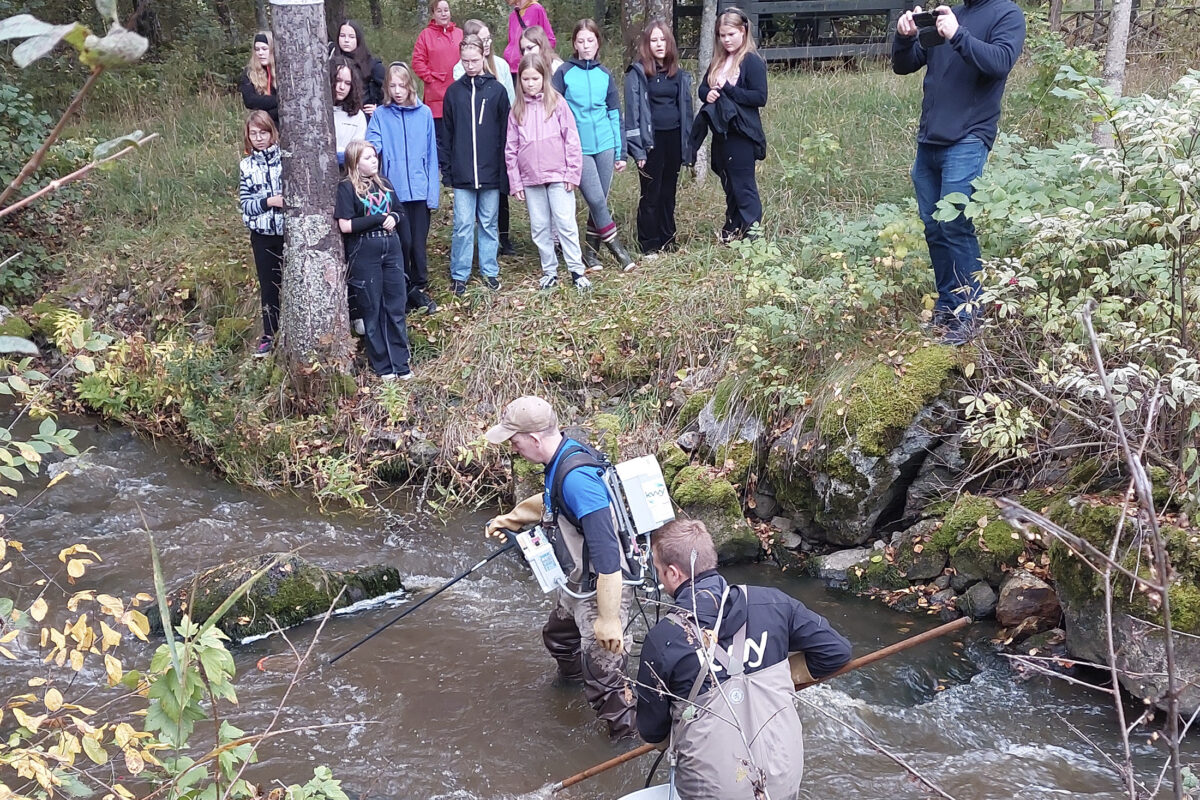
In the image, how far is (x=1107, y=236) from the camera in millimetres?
5488

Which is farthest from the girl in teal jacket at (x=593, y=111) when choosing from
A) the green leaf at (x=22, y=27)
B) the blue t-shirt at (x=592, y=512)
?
the green leaf at (x=22, y=27)

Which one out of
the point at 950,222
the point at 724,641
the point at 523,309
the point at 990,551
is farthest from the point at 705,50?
the point at 724,641

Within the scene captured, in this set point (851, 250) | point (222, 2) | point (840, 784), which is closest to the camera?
point (840, 784)

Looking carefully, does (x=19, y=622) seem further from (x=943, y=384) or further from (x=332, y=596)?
(x=943, y=384)

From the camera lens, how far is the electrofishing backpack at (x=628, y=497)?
4.33 metres

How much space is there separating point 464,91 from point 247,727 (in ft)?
17.3

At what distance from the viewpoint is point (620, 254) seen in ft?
28.0

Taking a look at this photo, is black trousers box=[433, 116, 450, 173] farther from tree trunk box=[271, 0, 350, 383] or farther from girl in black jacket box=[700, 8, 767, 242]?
girl in black jacket box=[700, 8, 767, 242]

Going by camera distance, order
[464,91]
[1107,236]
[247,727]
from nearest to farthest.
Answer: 1. [247,727]
2. [1107,236]
3. [464,91]

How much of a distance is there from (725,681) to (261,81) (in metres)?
6.74

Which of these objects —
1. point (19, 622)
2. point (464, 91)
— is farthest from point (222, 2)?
point (19, 622)

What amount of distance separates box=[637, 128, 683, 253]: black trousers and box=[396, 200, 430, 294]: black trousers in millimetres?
1903

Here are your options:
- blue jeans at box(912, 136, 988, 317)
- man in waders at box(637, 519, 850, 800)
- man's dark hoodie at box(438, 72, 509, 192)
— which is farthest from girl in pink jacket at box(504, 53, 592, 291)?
man in waders at box(637, 519, 850, 800)

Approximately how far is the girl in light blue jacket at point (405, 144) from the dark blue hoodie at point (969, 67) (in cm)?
381
